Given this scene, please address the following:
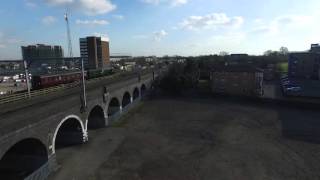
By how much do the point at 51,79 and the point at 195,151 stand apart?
138ft

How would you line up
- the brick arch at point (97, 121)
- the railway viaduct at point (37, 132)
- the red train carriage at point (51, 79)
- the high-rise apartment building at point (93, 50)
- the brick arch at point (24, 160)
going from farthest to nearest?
1. the high-rise apartment building at point (93, 50)
2. the red train carriage at point (51, 79)
3. the brick arch at point (97, 121)
4. the brick arch at point (24, 160)
5. the railway viaduct at point (37, 132)

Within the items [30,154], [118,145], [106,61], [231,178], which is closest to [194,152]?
[231,178]

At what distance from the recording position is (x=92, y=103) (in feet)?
132

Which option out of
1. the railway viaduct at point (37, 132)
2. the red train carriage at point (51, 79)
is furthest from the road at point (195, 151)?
the red train carriage at point (51, 79)

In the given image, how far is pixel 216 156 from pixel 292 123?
869 inches

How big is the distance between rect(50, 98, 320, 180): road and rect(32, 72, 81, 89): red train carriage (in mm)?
21789

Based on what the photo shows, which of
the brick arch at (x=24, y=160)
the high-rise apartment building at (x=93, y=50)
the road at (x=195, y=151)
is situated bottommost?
the road at (x=195, y=151)

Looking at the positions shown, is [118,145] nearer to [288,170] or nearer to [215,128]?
[215,128]

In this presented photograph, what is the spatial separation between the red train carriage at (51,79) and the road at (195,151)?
21.8 m

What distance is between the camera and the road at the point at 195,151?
29438mm

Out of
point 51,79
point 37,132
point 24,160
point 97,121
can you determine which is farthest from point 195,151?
point 51,79

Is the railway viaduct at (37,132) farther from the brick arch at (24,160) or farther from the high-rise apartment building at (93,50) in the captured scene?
the high-rise apartment building at (93,50)

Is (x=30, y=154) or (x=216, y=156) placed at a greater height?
(x=30, y=154)

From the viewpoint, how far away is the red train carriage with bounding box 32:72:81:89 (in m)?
61.2
